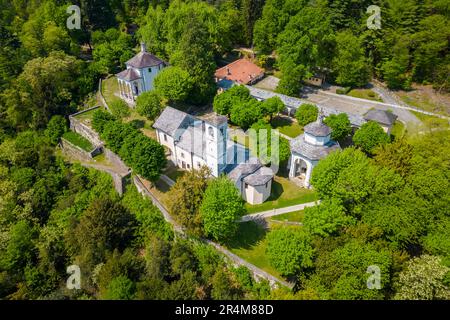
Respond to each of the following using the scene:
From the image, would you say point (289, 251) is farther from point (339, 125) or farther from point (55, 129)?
point (55, 129)

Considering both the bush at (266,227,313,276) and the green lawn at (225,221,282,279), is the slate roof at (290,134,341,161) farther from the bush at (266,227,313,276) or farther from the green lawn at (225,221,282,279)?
the bush at (266,227,313,276)

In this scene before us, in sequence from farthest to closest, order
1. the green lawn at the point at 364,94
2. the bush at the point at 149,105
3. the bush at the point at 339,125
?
the green lawn at the point at 364,94
the bush at the point at 149,105
the bush at the point at 339,125

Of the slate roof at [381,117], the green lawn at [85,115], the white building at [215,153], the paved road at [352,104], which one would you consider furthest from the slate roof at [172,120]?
the slate roof at [381,117]

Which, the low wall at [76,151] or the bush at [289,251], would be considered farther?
the low wall at [76,151]

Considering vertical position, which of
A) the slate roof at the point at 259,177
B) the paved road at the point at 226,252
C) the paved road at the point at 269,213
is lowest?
the paved road at the point at 269,213

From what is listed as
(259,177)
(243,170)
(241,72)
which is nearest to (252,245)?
(259,177)

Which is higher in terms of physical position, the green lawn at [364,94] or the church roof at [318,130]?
the church roof at [318,130]

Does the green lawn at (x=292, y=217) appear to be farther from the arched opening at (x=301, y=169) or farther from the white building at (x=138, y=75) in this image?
the white building at (x=138, y=75)
